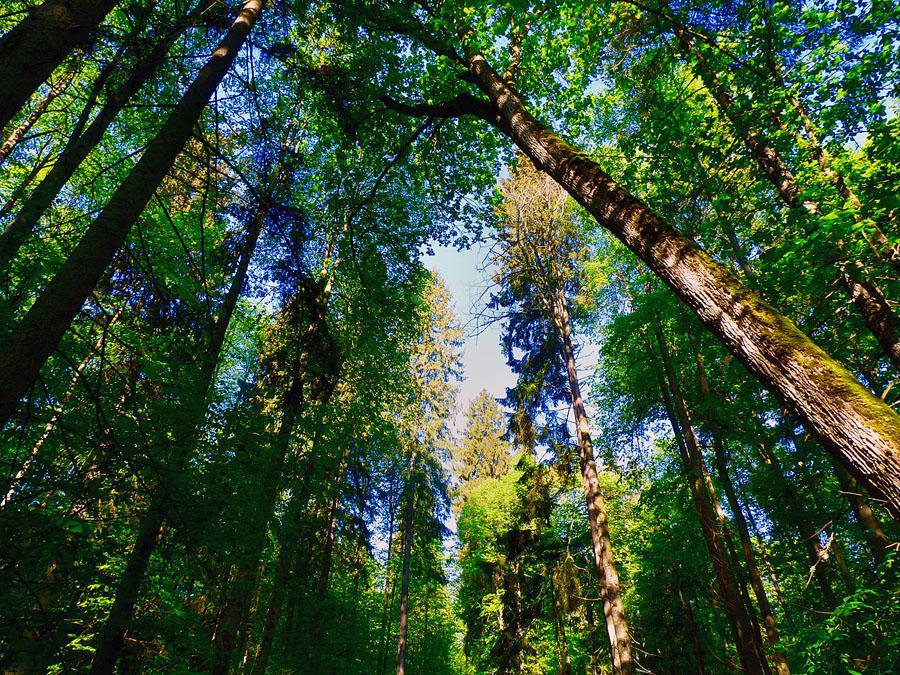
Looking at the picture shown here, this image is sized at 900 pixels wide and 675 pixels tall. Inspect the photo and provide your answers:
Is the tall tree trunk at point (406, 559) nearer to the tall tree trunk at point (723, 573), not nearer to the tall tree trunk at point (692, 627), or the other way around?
the tall tree trunk at point (692, 627)

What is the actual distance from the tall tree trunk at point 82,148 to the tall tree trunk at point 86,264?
32 centimetres

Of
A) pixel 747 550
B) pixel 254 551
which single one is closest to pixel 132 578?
pixel 254 551

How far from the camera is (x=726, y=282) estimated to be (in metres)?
2.26

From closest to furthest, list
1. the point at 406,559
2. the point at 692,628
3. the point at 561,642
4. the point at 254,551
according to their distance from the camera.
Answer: the point at 254,551
the point at 692,628
the point at 561,642
the point at 406,559

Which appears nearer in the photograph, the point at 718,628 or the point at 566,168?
the point at 566,168

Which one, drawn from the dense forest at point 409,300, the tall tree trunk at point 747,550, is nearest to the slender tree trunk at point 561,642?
the dense forest at point 409,300

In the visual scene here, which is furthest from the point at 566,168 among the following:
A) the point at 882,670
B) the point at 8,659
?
the point at 882,670

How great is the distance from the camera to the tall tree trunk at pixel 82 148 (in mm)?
2721

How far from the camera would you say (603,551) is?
728cm

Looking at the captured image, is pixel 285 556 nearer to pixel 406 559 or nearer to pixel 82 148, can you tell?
pixel 406 559

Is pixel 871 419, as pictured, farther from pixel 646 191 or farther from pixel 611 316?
pixel 611 316

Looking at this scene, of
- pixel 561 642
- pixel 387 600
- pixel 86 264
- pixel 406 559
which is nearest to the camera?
pixel 86 264

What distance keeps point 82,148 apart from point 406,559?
15.9 meters

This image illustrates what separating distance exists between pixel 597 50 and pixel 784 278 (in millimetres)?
4703
